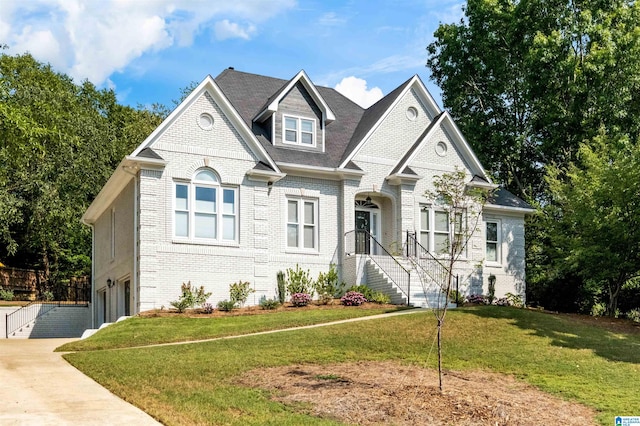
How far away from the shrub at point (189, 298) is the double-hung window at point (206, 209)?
1.61 meters

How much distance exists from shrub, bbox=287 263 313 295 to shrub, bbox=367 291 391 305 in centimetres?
215

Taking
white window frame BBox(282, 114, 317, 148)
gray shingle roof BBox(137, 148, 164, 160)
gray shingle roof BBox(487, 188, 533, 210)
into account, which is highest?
white window frame BBox(282, 114, 317, 148)

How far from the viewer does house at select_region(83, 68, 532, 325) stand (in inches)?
949

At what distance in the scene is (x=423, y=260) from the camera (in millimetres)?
27438

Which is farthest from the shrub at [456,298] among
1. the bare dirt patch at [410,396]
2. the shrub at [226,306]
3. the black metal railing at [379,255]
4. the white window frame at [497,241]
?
the bare dirt patch at [410,396]

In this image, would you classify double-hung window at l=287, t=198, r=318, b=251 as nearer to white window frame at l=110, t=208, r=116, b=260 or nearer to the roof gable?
the roof gable

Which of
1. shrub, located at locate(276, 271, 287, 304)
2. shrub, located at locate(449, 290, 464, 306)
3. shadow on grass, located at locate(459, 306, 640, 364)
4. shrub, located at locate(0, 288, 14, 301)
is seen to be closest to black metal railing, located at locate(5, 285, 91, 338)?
shrub, located at locate(0, 288, 14, 301)

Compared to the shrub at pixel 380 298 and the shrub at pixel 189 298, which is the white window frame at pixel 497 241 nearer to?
the shrub at pixel 380 298

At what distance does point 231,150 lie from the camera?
25141 mm

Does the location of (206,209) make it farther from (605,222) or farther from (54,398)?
(54,398)

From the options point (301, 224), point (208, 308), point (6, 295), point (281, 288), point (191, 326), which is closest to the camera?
point (191, 326)

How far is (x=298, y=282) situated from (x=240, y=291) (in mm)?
2325

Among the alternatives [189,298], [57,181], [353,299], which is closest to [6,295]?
[57,181]

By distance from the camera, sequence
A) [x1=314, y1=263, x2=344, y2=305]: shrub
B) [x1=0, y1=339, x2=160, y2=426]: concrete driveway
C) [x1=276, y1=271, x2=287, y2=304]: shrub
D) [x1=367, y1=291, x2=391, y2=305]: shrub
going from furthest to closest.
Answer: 1. [x1=314, y1=263, x2=344, y2=305]: shrub
2. [x1=276, y1=271, x2=287, y2=304]: shrub
3. [x1=367, y1=291, x2=391, y2=305]: shrub
4. [x1=0, y1=339, x2=160, y2=426]: concrete driveway
